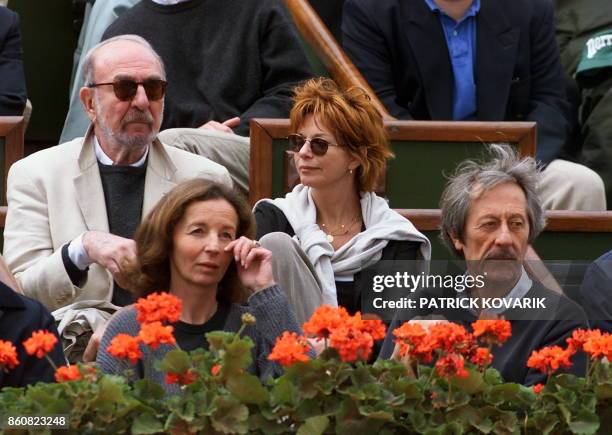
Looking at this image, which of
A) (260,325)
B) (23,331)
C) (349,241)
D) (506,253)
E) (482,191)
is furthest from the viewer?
(349,241)

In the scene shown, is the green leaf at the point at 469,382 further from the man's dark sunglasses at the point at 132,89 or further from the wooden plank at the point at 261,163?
the wooden plank at the point at 261,163

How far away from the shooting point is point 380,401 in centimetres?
332

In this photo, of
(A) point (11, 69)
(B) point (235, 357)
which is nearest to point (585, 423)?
(B) point (235, 357)

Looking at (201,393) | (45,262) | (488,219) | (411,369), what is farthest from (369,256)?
(201,393)

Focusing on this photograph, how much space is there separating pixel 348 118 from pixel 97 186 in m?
0.80

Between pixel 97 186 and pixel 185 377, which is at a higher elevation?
pixel 185 377

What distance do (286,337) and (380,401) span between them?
0.74ft

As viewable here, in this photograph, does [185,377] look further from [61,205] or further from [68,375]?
[61,205]

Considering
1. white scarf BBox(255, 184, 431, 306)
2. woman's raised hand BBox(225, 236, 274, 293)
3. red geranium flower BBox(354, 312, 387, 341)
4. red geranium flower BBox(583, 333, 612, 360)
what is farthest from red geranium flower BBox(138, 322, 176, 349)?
white scarf BBox(255, 184, 431, 306)

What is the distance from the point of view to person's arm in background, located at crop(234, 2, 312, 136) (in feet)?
20.2

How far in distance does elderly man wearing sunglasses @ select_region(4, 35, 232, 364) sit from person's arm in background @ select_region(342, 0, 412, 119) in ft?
3.89

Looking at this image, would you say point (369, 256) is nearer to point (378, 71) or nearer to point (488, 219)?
point (488, 219)

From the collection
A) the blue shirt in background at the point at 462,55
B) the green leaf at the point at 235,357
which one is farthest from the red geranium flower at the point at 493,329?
the blue shirt in background at the point at 462,55

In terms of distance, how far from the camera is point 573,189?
603cm
